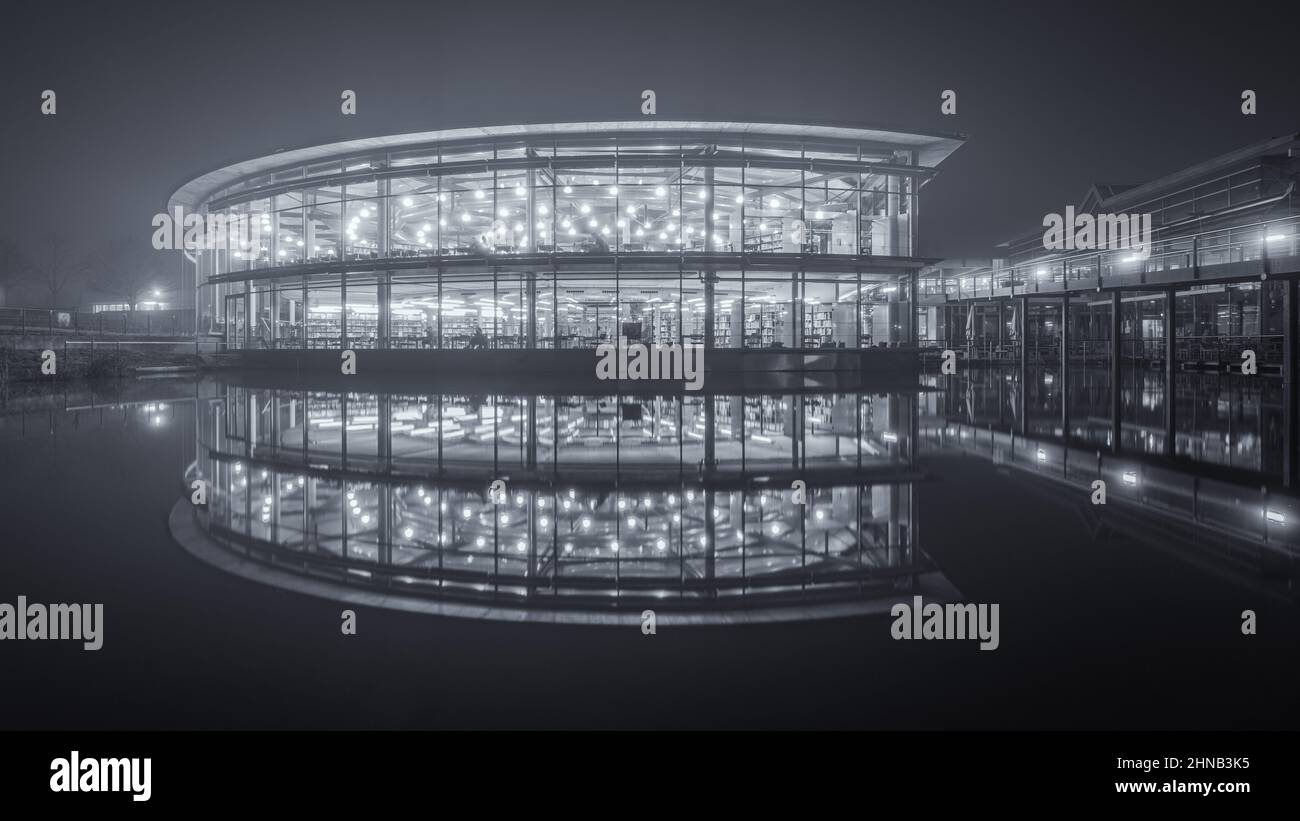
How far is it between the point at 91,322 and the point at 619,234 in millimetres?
37345

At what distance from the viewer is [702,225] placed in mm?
31234

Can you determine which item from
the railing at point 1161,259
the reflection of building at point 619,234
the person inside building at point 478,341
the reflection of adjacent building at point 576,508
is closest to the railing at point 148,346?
the reflection of building at point 619,234

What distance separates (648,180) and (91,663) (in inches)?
1145

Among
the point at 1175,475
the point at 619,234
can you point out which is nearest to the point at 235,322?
the point at 619,234

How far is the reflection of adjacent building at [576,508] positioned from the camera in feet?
14.1

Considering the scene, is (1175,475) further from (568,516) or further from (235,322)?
(235,322)

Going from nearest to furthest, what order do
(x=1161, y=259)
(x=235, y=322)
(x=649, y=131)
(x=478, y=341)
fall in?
(x=1161, y=259), (x=649, y=131), (x=478, y=341), (x=235, y=322)

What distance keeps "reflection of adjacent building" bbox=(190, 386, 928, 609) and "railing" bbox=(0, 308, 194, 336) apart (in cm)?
2841

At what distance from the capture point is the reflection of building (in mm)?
28750

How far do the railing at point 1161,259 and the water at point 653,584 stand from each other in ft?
23.7

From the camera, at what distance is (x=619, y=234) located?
96.2 feet

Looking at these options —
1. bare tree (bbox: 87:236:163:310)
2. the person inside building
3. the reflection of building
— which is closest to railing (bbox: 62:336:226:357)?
the reflection of building

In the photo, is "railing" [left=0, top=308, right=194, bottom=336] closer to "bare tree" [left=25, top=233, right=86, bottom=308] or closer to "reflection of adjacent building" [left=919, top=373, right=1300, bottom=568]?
"bare tree" [left=25, top=233, right=86, bottom=308]

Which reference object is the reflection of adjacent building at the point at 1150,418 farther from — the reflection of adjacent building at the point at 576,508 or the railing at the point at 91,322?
the railing at the point at 91,322
